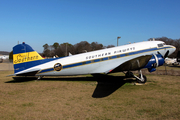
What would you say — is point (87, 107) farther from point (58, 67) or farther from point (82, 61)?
point (58, 67)

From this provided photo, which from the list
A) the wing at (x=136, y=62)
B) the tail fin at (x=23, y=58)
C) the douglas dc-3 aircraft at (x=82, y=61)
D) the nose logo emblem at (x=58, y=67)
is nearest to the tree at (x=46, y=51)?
the tail fin at (x=23, y=58)

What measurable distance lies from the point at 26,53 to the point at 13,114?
7.90 m

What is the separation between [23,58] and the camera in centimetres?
1199

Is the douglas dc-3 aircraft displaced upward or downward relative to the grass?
upward

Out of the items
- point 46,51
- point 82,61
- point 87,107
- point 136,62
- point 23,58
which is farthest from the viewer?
point 46,51

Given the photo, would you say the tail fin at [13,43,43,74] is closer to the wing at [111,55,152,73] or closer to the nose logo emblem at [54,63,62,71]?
the nose logo emblem at [54,63,62,71]

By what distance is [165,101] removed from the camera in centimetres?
675

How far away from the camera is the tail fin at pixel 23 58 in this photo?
1184cm

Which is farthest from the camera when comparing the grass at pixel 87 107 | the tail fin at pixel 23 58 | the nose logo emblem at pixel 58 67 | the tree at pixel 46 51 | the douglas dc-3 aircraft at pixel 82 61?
the tree at pixel 46 51

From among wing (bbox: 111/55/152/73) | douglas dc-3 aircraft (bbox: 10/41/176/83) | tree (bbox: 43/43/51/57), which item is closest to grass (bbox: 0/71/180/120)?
wing (bbox: 111/55/152/73)

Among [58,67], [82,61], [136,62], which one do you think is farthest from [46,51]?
[136,62]

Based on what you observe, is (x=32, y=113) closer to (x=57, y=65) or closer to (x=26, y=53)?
(x=57, y=65)

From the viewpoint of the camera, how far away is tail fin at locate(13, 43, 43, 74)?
466 inches

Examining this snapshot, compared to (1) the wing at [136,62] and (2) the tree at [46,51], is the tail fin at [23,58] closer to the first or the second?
(1) the wing at [136,62]
